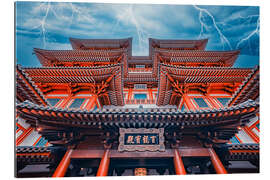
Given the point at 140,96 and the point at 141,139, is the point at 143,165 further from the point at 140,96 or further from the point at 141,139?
the point at 140,96

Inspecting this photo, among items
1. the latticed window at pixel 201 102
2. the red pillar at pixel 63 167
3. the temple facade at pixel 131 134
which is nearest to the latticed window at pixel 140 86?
the temple facade at pixel 131 134

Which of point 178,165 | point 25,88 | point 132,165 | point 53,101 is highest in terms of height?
point 25,88

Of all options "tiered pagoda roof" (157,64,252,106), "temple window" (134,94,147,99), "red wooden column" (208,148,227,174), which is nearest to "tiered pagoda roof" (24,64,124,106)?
"temple window" (134,94,147,99)

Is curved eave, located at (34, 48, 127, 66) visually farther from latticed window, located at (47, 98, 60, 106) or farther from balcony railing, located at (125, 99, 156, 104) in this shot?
balcony railing, located at (125, 99, 156, 104)

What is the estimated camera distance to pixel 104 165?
3.07m

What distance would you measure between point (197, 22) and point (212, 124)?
3.60 metres

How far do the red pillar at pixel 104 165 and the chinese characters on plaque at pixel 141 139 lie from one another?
46 cm

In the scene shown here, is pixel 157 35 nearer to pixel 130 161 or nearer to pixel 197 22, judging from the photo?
pixel 197 22

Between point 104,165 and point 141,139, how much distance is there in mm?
1214

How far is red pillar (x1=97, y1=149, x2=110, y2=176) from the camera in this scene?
298 centimetres

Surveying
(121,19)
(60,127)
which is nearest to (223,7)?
(121,19)

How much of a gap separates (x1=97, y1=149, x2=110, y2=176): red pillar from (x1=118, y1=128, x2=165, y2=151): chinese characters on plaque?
46 cm

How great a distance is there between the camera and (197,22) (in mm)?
4148

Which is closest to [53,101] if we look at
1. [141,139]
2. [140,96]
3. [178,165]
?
[140,96]
